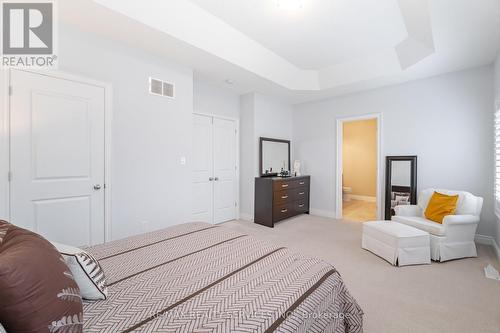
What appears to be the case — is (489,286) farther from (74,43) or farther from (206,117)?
(74,43)

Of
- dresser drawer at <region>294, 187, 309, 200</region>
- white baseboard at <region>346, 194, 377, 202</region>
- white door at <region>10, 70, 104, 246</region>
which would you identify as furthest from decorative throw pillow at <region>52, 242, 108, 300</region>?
white baseboard at <region>346, 194, 377, 202</region>

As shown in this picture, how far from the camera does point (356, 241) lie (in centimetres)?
353

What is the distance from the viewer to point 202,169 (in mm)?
4242

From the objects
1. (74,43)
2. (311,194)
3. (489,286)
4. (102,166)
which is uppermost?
(74,43)

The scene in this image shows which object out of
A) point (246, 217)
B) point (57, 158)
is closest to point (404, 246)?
point (246, 217)

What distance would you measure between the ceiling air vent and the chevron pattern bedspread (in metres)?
2.10

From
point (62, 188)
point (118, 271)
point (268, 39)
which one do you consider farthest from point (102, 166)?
point (268, 39)

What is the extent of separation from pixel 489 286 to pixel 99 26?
4742 mm

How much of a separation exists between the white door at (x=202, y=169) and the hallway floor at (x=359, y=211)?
2.96 m

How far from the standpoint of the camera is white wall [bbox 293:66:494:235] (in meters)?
3.42

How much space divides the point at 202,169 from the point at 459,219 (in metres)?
3.75

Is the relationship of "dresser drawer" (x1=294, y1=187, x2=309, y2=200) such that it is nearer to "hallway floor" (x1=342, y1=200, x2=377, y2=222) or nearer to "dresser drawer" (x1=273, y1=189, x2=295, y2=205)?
"dresser drawer" (x1=273, y1=189, x2=295, y2=205)

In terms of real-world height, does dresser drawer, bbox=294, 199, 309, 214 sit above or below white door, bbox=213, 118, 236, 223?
below

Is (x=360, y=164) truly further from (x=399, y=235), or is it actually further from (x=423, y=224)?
(x=399, y=235)
